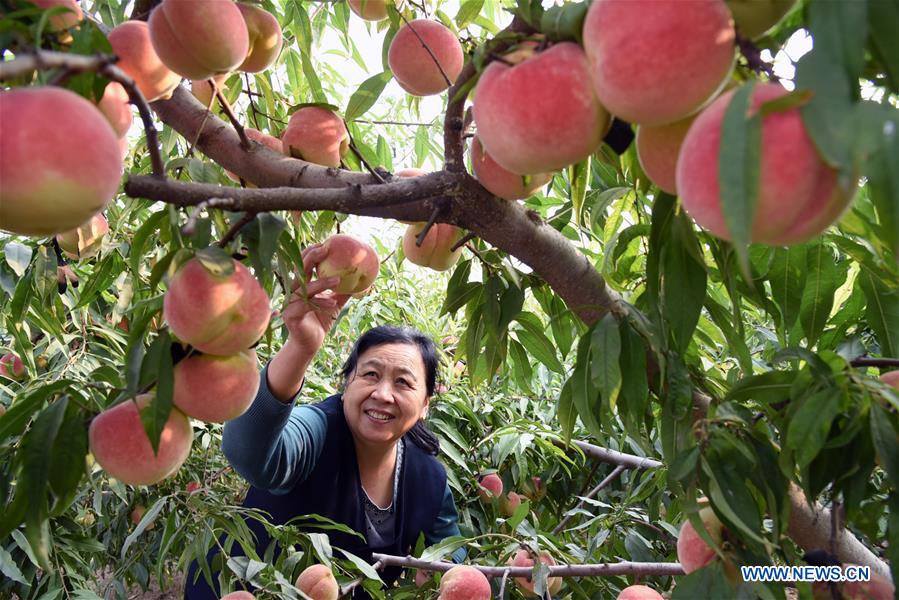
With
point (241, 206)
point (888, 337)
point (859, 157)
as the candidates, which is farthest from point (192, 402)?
point (888, 337)

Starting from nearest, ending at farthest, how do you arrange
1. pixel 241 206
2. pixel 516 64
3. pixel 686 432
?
pixel 516 64, pixel 241 206, pixel 686 432

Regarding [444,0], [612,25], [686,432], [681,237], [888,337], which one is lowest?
[686,432]

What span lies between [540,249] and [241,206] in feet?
1.32

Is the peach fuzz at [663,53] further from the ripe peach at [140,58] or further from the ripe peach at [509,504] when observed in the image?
the ripe peach at [509,504]

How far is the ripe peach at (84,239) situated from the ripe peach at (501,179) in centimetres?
93

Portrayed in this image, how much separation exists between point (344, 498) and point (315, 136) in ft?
3.81

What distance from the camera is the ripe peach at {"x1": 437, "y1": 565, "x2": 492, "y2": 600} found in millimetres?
1335

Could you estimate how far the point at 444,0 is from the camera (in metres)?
1.38

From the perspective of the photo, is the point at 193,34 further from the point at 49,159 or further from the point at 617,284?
the point at 617,284

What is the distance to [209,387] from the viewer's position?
820 millimetres

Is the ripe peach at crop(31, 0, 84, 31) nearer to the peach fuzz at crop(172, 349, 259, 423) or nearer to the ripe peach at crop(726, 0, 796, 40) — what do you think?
the peach fuzz at crop(172, 349, 259, 423)

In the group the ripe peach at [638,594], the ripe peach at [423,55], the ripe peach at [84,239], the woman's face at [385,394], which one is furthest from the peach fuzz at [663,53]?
the woman's face at [385,394]

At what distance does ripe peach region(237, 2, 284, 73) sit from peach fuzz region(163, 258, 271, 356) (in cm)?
53

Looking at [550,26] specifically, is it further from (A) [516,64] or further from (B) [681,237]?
(B) [681,237]
